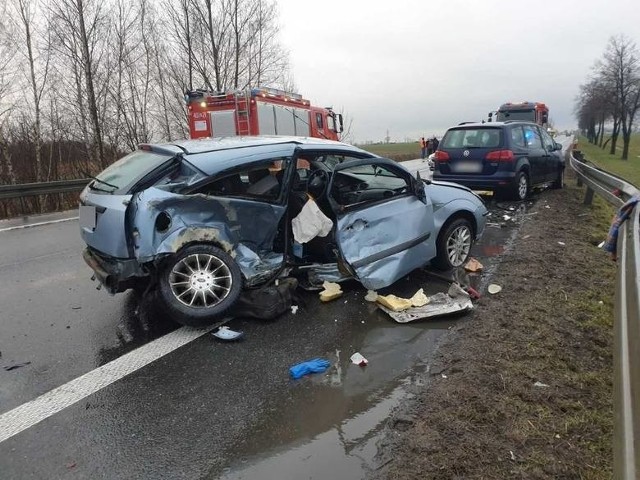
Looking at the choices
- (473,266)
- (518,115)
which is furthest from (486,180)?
(518,115)

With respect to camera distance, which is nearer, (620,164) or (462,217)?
(462,217)

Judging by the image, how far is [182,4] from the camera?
761 inches

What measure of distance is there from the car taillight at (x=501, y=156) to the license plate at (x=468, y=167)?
10.9 inches

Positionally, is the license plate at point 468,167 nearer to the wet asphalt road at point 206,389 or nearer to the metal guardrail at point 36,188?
the wet asphalt road at point 206,389

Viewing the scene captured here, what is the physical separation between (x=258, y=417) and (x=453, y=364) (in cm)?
151

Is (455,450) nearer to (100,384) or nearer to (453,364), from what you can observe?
(453,364)

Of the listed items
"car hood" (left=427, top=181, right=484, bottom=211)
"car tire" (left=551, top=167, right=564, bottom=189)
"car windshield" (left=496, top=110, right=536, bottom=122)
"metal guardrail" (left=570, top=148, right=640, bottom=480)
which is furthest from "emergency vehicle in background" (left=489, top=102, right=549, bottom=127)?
"metal guardrail" (left=570, top=148, right=640, bottom=480)

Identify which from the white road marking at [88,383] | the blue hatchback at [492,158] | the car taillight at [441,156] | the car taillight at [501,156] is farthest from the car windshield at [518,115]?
the white road marking at [88,383]

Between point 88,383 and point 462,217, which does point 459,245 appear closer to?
point 462,217

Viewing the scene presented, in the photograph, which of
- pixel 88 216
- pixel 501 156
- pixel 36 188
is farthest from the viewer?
pixel 36 188

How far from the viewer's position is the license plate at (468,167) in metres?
9.88

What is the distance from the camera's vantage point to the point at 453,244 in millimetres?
5676

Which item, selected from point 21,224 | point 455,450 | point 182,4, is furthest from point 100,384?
point 182,4

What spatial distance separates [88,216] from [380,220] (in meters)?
2.83
